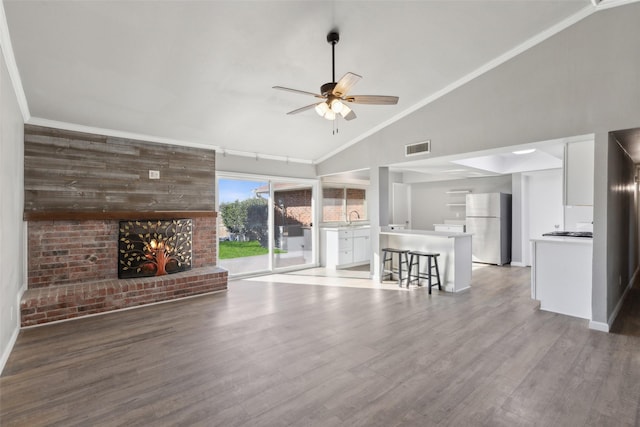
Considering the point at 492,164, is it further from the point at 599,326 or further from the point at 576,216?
the point at 599,326

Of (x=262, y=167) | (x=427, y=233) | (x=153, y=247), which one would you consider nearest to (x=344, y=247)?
(x=427, y=233)

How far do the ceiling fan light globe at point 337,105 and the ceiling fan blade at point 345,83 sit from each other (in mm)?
63

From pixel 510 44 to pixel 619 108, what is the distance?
1.39 meters

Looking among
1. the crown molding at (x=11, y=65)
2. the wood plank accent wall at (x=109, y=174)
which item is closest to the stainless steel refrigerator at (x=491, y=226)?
the wood plank accent wall at (x=109, y=174)

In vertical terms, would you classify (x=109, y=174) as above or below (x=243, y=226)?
above

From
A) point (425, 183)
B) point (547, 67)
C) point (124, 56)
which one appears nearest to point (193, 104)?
point (124, 56)

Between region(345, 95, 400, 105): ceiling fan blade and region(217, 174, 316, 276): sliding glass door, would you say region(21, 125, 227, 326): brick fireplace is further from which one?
region(345, 95, 400, 105): ceiling fan blade

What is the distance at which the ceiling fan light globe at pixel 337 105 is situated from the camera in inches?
121

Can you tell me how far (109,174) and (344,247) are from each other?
184 inches

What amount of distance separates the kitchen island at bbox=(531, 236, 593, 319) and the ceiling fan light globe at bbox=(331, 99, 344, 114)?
10.4ft

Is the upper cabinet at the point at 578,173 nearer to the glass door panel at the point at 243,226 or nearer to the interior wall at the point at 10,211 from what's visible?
the glass door panel at the point at 243,226

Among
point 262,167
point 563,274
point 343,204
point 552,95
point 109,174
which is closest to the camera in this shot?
point 552,95

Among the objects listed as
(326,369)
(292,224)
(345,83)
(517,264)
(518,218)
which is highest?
(345,83)

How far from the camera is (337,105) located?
3.09 m
